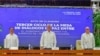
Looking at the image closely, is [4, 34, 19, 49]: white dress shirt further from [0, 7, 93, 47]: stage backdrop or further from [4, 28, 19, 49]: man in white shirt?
[0, 7, 93, 47]: stage backdrop

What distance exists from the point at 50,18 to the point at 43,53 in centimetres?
498

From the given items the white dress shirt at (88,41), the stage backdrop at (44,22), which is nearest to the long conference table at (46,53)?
the white dress shirt at (88,41)

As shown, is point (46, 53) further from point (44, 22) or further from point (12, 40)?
point (44, 22)

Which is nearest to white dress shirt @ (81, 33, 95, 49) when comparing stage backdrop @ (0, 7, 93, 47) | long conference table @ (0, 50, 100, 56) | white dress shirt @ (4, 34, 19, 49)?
stage backdrop @ (0, 7, 93, 47)

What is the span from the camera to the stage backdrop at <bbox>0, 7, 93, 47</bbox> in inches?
681

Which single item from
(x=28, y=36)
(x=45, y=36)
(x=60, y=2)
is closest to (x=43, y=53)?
(x=45, y=36)

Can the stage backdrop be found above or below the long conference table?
above

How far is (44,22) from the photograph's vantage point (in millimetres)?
17344

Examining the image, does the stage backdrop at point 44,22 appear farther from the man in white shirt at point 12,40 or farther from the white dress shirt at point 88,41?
the white dress shirt at point 88,41

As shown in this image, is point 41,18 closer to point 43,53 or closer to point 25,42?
point 25,42

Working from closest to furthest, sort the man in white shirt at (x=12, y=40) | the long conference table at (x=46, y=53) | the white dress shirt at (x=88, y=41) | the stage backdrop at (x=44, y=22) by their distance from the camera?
the long conference table at (x=46, y=53), the white dress shirt at (x=88, y=41), the man in white shirt at (x=12, y=40), the stage backdrop at (x=44, y=22)

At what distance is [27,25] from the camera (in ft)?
56.9

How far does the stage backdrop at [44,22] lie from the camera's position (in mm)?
17297

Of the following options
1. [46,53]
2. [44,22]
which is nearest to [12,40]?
[44,22]
